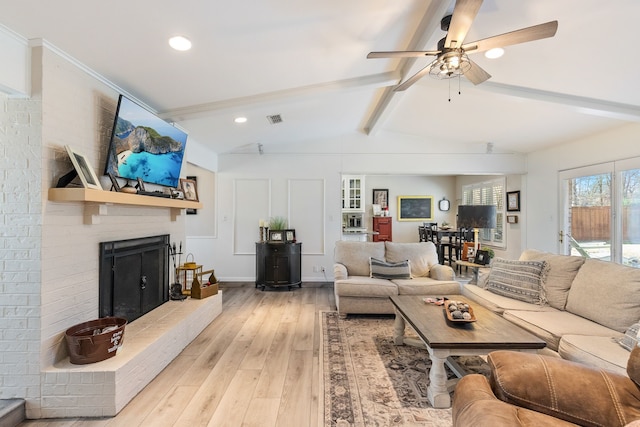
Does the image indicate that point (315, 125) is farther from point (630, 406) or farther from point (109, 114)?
point (630, 406)

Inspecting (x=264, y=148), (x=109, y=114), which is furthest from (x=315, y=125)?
(x=109, y=114)

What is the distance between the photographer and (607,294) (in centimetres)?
248

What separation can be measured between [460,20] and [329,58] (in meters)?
1.32

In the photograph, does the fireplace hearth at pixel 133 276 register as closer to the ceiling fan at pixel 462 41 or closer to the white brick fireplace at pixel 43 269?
the white brick fireplace at pixel 43 269

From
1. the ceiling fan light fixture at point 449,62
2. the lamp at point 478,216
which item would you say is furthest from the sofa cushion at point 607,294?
the ceiling fan light fixture at point 449,62

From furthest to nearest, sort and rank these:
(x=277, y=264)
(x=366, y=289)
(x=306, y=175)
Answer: (x=306, y=175), (x=277, y=264), (x=366, y=289)

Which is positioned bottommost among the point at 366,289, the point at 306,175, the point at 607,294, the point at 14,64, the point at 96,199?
the point at 366,289

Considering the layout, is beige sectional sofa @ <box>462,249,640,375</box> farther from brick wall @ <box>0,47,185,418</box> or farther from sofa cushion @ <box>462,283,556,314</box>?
brick wall @ <box>0,47,185,418</box>

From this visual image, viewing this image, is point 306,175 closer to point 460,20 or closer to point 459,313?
point 459,313

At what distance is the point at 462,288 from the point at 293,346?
6.98 feet

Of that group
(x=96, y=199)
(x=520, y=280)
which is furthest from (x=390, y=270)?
(x=96, y=199)

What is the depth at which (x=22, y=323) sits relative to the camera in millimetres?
2010

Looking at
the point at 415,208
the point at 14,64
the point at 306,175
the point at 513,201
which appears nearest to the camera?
the point at 14,64

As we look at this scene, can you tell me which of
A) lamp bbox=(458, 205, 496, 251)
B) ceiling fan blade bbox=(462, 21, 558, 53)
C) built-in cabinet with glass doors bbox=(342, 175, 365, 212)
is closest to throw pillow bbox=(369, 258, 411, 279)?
lamp bbox=(458, 205, 496, 251)
